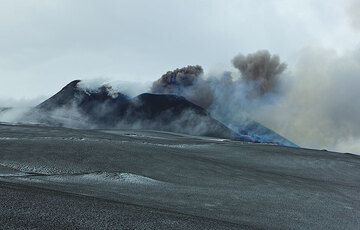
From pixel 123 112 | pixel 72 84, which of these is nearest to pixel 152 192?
pixel 123 112

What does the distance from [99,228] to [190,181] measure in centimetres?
722

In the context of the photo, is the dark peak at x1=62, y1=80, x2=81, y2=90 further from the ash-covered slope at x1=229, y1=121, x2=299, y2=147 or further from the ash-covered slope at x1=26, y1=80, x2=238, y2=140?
the ash-covered slope at x1=229, y1=121, x2=299, y2=147

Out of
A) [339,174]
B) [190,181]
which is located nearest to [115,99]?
[339,174]

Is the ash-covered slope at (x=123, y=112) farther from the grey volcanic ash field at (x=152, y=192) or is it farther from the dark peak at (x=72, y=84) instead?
the grey volcanic ash field at (x=152, y=192)

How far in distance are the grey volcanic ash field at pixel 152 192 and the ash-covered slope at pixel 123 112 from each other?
180 ft

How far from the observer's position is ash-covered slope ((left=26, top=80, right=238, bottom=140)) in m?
76.1

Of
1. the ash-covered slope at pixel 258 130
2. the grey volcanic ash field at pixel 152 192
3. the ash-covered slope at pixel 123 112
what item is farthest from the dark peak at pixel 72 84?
the grey volcanic ash field at pixel 152 192

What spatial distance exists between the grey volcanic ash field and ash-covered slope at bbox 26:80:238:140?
54833 millimetres

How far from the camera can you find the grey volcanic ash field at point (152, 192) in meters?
7.56

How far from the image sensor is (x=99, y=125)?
7738cm

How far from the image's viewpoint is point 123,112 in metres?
83.1

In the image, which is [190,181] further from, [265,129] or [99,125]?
[265,129]

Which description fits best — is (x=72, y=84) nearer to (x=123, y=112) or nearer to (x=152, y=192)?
(x=123, y=112)

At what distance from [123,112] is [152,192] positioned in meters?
72.4
